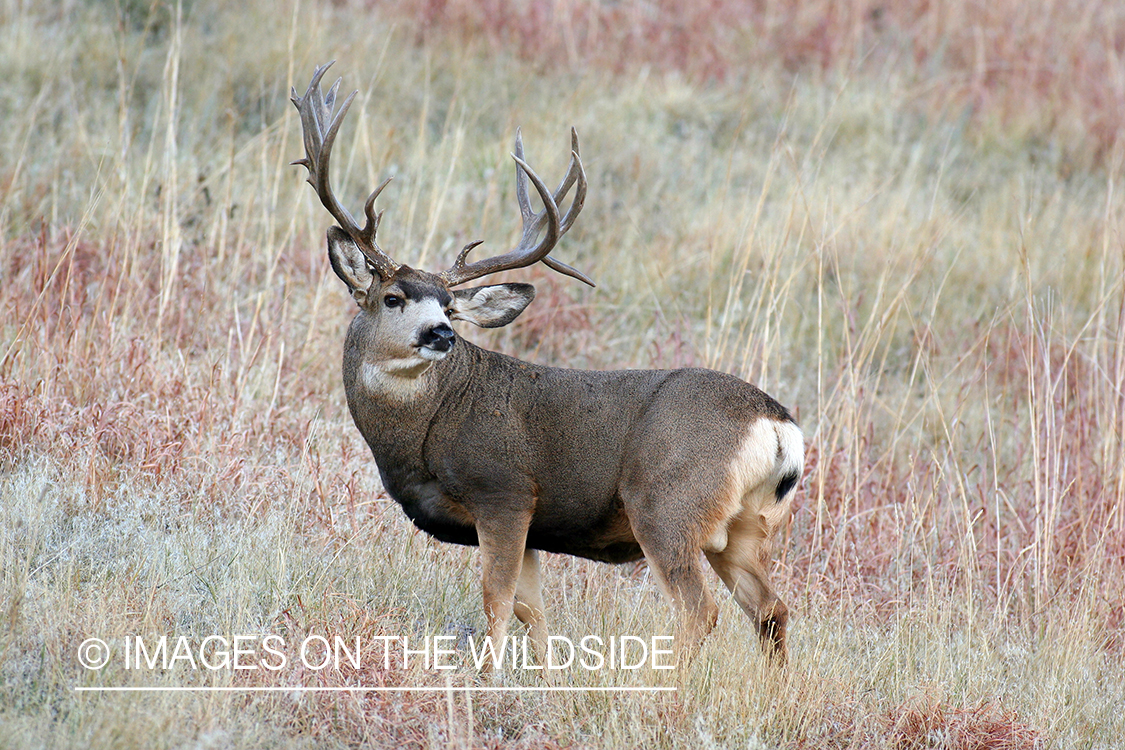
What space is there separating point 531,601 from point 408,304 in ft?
4.31

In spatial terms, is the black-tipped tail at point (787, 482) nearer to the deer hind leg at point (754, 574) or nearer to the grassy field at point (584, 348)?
the deer hind leg at point (754, 574)

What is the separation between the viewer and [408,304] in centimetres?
440

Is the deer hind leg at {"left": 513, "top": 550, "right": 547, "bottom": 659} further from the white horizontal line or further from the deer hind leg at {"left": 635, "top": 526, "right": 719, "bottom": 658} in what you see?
the deer hind leg at {"left": 635, "top": 526, "right": 719, "bottom": 658}

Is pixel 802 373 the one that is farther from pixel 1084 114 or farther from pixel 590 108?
pixel 1084 114

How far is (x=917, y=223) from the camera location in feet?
30.8

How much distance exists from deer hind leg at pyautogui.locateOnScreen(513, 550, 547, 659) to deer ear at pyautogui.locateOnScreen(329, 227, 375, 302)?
127 cm

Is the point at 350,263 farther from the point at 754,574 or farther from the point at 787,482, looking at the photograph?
the point at 754,574

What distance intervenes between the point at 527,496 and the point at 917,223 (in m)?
6.23

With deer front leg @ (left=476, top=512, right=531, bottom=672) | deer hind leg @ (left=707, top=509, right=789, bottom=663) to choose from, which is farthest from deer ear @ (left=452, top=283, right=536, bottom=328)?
deer hind leg @ (left=707, top=509, right=789, bottom=663)

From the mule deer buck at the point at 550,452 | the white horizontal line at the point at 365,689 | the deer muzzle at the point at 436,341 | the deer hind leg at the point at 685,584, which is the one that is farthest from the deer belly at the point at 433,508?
the deer hind leg at the point at 685,584

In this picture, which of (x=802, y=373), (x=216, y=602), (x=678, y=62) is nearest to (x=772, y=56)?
(x=678, y=62)

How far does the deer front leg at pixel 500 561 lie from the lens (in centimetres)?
420

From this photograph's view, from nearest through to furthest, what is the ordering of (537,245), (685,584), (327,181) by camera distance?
(685,584) → (327,181) → (537,245)

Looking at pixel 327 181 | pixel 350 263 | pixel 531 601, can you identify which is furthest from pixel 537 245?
pixel 531 601
